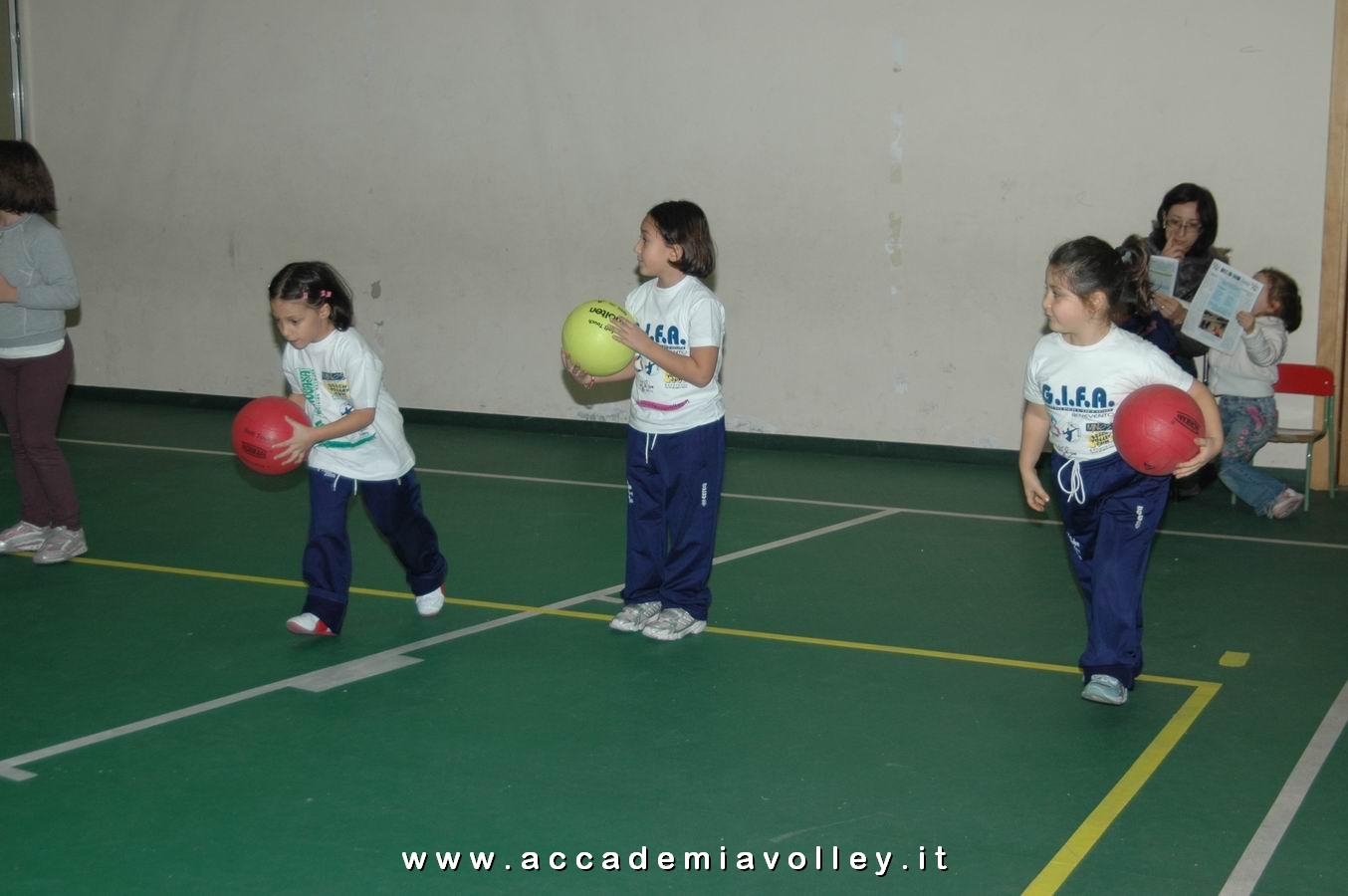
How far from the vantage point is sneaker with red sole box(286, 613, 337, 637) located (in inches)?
211

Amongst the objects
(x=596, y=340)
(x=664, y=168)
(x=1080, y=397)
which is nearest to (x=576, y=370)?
(x=596, y=340)

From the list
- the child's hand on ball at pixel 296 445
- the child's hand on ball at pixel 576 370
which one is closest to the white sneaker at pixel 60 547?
the child's hand on ball at pixel 296 445

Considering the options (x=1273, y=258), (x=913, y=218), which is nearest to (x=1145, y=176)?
(x=1273, y=258)

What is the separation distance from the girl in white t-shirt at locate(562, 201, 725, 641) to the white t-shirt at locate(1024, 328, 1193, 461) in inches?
48.9

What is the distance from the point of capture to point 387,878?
3340mm

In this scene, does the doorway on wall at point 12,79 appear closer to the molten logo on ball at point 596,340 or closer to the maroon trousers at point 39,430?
the maroon trousers at point 39,430

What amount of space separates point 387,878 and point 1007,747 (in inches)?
77.1

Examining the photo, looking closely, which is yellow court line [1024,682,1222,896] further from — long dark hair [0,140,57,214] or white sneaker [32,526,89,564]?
long dark hair [0,140,57,214]

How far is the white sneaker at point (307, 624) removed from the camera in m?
5.37

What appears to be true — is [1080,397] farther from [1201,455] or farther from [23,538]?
[23,538]

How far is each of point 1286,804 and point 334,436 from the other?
3.33 metres

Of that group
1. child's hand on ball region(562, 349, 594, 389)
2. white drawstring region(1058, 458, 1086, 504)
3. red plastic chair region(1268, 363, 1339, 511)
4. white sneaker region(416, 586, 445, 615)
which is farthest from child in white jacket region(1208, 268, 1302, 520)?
white sneaker region(416, 586, 445, 615)

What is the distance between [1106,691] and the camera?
468 centimetres

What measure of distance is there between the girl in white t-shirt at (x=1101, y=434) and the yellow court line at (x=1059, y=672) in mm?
301
